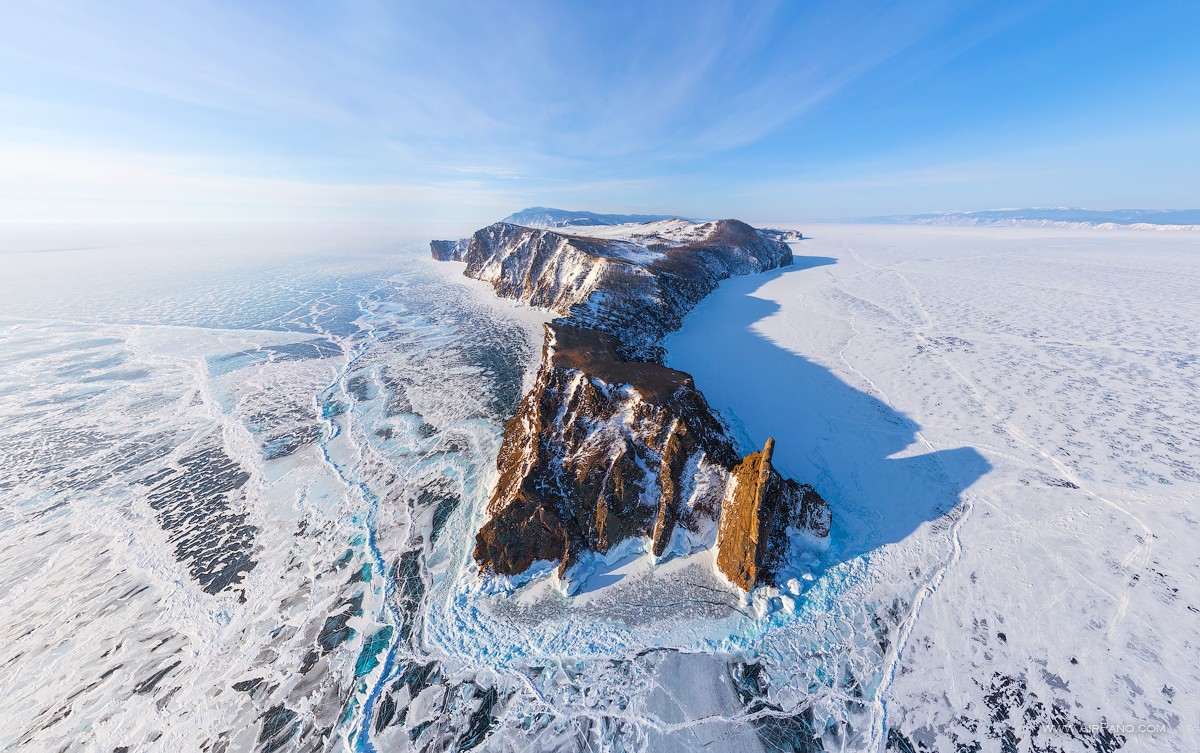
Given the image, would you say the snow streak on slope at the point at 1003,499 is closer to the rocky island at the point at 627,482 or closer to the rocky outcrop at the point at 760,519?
the rocky outcrop at the point at 760,519

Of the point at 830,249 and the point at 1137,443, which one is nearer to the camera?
the point at 1137,443

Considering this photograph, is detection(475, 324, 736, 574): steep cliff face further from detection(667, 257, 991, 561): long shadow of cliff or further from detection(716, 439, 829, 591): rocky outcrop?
detection(667, 257, 991, 561): long shadow of cliff

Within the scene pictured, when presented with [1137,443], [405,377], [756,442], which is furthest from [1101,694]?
[405,377]

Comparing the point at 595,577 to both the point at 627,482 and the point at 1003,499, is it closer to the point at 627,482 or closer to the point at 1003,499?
the point at 627,482

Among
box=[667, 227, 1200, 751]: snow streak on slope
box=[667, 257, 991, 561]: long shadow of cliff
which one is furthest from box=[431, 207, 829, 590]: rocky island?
box=[667, 227, 1200, 751]: snow streak on slope

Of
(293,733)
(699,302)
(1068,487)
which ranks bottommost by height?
(293,733)

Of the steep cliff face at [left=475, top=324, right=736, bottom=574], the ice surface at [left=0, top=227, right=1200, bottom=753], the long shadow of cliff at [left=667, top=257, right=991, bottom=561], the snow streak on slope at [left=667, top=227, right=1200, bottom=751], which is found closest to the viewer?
the ice surface at [left=0, top=227, right=1200, bottom=753]

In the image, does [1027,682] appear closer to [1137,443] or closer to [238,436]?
[1137,443]
